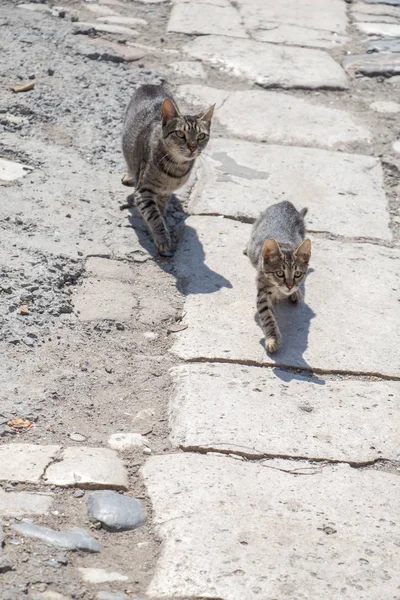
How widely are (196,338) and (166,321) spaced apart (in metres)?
0.24

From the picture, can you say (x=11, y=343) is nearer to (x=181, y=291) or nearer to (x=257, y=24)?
(x=181, y=291)

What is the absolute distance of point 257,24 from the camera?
8844 millimetres

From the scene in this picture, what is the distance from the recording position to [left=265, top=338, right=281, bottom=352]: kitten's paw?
4484mm

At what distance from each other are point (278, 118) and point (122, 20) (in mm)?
2301

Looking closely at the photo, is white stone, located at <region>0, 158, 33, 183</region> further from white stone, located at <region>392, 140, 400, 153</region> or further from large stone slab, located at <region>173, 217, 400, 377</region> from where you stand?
white stone, located at <region>392, 140, 400, 153</region>

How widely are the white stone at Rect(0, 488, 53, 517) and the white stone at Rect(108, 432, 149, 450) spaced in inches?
18.2

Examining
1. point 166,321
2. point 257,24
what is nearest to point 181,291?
point 166,321

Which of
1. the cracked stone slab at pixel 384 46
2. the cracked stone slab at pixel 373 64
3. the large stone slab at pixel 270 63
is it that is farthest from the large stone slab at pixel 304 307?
the cracked stone slab at pixel 384 46

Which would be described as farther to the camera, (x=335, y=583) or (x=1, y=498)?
(x=1, y=498)

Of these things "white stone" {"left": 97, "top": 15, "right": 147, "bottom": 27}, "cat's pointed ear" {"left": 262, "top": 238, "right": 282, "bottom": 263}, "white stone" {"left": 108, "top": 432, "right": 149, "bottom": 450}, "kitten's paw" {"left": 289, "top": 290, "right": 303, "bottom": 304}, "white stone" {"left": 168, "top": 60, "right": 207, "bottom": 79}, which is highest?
"white stone" {"left": 97, "top": 15, "right": 147, "bottom": 27}

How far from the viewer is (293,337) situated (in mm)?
4703

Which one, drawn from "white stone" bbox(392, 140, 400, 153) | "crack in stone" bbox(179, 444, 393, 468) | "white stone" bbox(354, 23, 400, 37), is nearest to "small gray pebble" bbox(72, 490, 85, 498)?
"crack in stone" bbox(179, 444, 393, 468)

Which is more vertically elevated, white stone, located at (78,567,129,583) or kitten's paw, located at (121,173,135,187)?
kitten's paw, located at (121,173,135,187)

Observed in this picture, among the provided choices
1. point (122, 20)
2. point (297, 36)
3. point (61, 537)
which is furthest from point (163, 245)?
point (297, 36)
